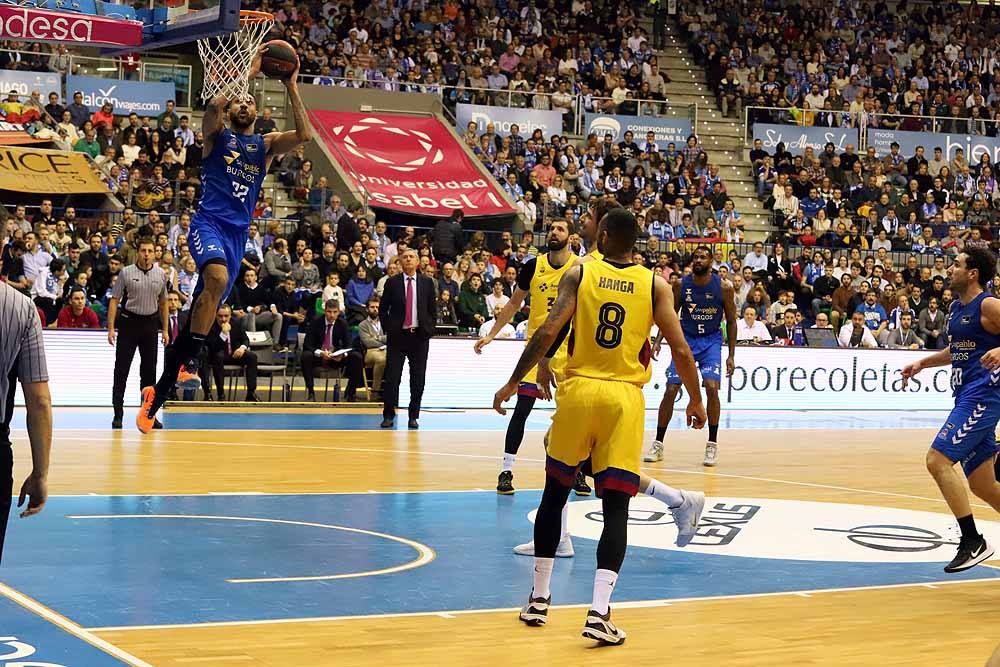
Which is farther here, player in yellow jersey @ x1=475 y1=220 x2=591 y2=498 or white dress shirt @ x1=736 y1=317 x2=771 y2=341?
white dress shirt @ x1=736 y1=317 x2=771 y2=341

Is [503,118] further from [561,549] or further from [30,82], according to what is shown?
[561,549]

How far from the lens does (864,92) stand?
108 feet

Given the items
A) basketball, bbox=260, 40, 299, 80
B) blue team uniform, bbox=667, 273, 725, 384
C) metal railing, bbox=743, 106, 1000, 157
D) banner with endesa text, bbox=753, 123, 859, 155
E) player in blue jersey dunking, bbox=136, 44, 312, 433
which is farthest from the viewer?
metal railing, bbox=743, 106, 1000, 157

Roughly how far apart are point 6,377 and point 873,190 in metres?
26.7

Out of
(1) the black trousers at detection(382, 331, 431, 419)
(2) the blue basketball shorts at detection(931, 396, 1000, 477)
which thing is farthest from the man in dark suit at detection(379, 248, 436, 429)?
(2) the blue basketball shorts at detection(931, 396, 1000, 477)

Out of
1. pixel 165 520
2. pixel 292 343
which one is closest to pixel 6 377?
pixel 165 520

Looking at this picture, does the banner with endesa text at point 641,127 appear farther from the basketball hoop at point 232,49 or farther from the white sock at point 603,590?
the white sock at point 603,590

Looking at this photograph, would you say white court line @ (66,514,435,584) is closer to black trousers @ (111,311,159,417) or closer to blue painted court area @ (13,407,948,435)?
blue painted court area @ (13,407,948,435)

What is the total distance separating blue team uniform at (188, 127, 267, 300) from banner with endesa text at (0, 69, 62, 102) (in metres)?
15.0

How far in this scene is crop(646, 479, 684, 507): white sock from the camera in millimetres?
7609

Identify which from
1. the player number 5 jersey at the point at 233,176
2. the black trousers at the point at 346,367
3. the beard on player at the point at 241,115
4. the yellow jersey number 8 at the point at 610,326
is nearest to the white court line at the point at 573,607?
the yellow jersey number 8 at the point at 610,326

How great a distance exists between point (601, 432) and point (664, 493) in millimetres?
1434

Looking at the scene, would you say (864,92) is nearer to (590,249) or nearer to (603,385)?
(590,249)

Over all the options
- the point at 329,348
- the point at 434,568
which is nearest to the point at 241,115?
the point at 434,568
